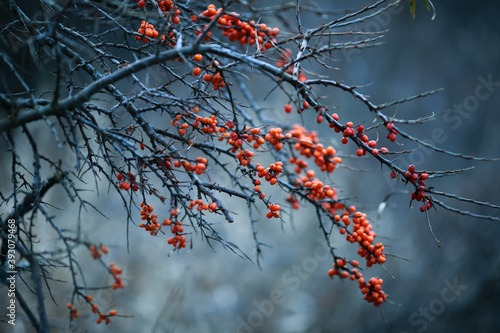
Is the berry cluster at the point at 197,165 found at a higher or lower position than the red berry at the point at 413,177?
higher

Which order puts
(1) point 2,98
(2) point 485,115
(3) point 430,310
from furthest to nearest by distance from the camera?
(2) point 485,115, (3) point 430,310, (1) point 2,98

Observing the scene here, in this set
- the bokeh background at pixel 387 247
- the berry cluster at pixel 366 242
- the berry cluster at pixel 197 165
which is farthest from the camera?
the bokeh background at pixel 387 247

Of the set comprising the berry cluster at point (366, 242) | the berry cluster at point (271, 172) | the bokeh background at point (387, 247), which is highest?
the bokeh background at point (387, 247)

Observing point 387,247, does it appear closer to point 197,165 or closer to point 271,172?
point 271,172

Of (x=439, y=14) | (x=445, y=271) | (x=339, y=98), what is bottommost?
(x=445, y=271)

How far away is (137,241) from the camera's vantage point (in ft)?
20.2

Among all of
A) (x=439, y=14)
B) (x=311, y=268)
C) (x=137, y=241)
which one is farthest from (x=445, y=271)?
(x=137, y=241)

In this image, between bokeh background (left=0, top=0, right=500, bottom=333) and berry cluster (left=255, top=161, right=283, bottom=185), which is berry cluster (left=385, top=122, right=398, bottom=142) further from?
bokeh background (left=0, top=0, right=500, bottom=333)

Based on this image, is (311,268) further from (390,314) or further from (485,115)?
(485,115)

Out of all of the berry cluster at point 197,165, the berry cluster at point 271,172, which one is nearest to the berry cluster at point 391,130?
the berry cluster at point 271,172

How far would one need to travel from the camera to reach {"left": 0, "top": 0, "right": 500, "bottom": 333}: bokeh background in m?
5.32

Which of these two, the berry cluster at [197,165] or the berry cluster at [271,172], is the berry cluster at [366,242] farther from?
the berry cluster at [197,165]

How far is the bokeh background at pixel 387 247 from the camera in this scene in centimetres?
532

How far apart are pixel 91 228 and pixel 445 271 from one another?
5.24 m
